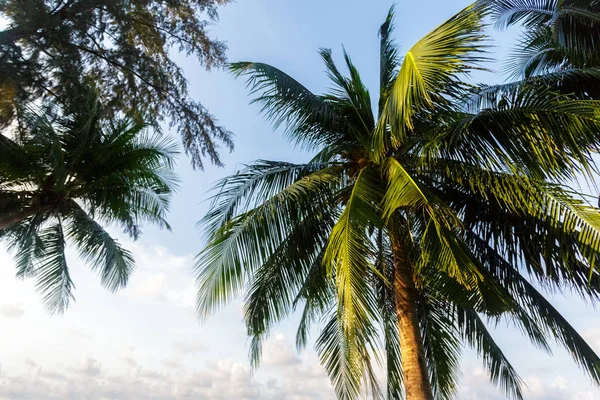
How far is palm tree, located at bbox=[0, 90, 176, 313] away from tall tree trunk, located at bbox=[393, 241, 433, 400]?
5087 millimetres

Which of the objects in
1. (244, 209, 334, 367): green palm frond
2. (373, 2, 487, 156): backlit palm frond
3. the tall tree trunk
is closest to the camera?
(373, 2, 487, 156): backlit palm frond

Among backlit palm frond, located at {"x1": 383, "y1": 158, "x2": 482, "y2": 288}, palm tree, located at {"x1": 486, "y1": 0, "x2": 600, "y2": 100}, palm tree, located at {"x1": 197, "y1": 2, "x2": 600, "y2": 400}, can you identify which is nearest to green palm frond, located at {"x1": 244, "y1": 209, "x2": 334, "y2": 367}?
palm tree, located at {"x1": 197, "y1": 2, "x2": 600, "y2": 400}

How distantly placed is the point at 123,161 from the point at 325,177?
4.07 meters

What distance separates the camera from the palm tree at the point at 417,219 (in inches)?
200

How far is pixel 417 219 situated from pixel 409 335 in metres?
1.77

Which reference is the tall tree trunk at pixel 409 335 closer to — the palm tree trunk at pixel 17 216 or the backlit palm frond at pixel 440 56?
the backlit palm frond at pixel 440 56

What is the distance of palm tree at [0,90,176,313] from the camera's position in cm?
809

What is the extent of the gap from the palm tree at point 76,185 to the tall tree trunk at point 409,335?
5.09 metres

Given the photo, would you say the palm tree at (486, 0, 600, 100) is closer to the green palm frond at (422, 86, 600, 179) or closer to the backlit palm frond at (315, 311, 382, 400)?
the green palm frond at (422, 86, 600, 179)

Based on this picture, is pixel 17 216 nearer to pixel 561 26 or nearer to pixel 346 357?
pixel 346 357

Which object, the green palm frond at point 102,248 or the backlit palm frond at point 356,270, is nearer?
the backlit palm frond at point 356,270

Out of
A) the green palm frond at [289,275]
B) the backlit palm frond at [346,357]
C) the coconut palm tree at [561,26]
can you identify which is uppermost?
the coconut palm tree at [561,26]

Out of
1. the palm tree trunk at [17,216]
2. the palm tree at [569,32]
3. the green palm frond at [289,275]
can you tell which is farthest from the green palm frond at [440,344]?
the palm tree trunk at [17,216]

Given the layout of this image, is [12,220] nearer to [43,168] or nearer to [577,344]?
[43,168]
